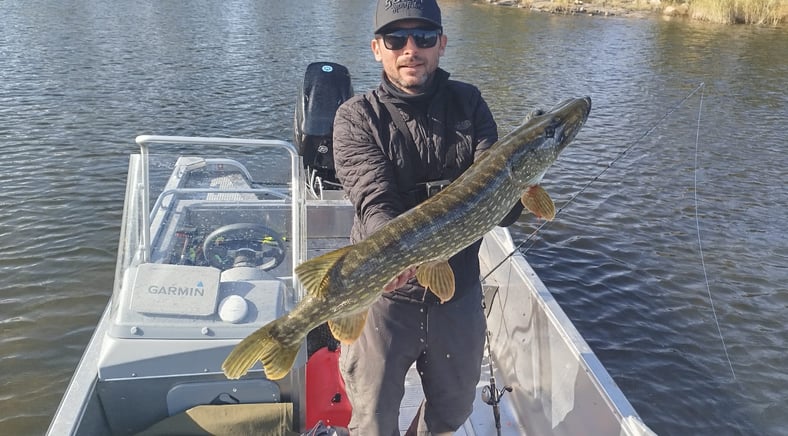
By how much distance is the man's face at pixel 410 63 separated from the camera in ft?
8.86

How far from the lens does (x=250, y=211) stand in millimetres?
4039

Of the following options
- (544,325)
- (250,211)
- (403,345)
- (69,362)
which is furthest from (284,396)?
Result: (69,362)

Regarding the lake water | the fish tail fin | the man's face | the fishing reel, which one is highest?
the man's face

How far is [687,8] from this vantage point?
35688 mm

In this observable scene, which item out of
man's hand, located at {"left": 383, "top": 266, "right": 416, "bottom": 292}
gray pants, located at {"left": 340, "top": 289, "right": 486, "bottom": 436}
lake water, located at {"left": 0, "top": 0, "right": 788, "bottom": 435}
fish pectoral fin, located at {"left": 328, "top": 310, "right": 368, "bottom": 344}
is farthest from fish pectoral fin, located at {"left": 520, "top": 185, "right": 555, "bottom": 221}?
lake water, located at {"left": 0, "top": 0, "right": 788, "bottom": 435}

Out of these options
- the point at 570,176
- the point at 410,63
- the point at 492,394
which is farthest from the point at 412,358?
the point at 570,176

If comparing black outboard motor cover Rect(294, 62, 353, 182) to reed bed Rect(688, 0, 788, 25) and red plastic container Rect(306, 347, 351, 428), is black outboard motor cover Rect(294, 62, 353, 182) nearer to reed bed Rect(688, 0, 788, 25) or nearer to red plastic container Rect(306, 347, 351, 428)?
red plastic container Rect(306, 347, 351, 428)

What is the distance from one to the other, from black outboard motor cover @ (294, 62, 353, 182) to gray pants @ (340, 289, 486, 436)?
12.7ft

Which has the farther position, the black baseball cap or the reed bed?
the reed bed

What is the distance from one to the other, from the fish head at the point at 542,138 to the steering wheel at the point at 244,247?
1799 millimetres

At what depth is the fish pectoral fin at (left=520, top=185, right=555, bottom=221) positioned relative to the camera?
2.84 meters

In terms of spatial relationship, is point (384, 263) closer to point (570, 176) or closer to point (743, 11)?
point (570, 176)

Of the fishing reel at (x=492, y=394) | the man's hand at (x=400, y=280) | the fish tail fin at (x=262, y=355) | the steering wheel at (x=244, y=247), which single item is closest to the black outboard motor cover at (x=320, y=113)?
the steering wheel at (x=244, y=247)

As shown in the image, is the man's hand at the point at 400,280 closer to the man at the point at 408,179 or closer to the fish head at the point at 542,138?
the man at the point at 408,179
